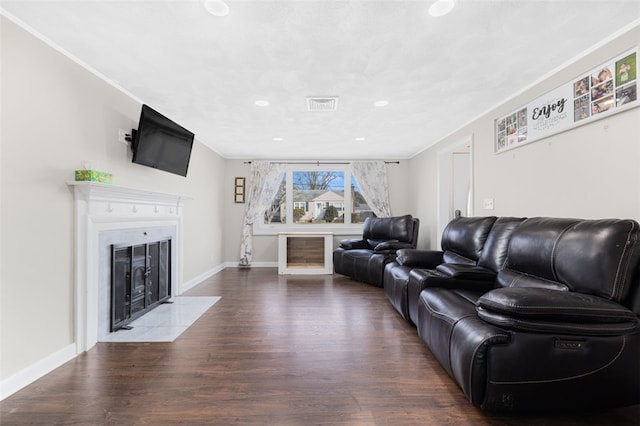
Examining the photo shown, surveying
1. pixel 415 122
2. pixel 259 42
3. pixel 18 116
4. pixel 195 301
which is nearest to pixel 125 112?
pixel 18 116

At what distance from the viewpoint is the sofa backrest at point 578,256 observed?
149 cm

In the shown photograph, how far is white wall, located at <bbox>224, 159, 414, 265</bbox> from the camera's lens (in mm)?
6191

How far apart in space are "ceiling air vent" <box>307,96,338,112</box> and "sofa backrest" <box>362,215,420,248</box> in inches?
96.2

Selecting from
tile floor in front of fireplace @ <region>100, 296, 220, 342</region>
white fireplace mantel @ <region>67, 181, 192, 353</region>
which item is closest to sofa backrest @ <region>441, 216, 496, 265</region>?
tile floor in front of fireplace @ <region>100, 296, 220, 342</region>

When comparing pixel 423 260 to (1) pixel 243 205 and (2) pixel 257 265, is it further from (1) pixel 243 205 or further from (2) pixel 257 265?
(1) pixel 243 205

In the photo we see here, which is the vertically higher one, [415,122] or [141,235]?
[415,122]

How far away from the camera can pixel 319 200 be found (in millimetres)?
6422

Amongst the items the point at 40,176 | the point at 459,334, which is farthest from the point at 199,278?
the point at 459,334

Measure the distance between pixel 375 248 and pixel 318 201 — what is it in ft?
6.74

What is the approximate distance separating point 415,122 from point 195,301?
12.3 ft

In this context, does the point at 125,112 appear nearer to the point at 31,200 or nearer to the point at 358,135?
the point at 31,200

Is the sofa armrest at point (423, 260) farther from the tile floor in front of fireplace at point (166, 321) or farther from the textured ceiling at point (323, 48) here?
the tile floor in front of fireplace at point (166, 321)

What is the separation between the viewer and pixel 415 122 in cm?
389

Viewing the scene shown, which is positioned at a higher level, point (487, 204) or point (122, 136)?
point (122, 136)
